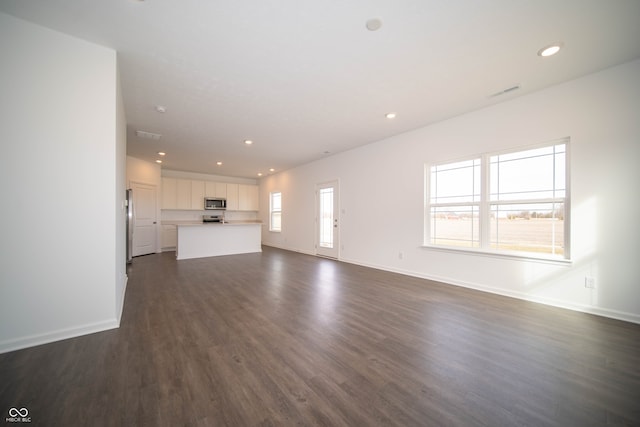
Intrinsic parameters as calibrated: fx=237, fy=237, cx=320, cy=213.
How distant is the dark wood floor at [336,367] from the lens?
A: 1.39 meters

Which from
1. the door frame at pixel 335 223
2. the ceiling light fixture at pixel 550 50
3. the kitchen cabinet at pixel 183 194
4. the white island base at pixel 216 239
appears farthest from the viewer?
the kitchen cabinet at pixel 183 194

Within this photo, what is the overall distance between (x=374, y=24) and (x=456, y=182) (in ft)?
9.82

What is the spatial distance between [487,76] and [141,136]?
19.5ft

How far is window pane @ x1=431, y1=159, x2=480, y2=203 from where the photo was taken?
3.86 metres

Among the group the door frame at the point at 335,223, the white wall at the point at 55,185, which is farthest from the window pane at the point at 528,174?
the white wall at the point at 55,185

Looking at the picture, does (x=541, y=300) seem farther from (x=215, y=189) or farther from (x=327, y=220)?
(x=215, y=189)

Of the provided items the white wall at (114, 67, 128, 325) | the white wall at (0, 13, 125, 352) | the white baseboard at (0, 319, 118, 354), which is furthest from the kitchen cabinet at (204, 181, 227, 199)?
the white baseboard at (0, 319, 118, 354)

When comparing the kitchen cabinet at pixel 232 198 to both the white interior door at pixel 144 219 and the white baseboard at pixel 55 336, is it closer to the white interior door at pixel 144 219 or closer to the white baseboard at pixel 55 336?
the white interior door at pixel 144 219

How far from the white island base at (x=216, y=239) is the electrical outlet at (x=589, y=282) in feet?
22.9

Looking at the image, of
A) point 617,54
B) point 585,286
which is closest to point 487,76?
point 617,54

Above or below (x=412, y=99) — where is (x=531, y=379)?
below

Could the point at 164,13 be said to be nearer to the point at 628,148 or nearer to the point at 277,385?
the point at 277,385

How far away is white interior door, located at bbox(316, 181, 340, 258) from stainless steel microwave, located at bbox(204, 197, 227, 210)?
4.10 meters

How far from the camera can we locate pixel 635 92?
100 inches
